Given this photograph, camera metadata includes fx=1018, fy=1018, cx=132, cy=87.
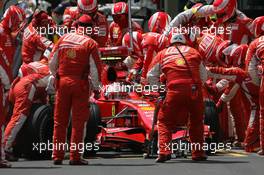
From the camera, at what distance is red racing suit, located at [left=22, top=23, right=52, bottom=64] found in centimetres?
1842

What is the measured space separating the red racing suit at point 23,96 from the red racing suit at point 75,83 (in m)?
1.21

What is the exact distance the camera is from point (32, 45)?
18.6 metres

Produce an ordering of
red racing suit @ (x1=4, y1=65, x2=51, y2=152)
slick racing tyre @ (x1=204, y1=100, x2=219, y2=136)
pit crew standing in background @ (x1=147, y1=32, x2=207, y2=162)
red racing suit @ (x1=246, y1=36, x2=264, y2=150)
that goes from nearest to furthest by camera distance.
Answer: pit crew standing in background @ (x1=147, y1=32, x2=207, y2=162) → red racing suit @ (x1=4, y1=65, x2=51, y2=152) → red racing suit @ (x1=246, y1=36, x2=264, y2=150) → slick racing tyre @ (x1=204, y1=100, x2=219, y2=136)

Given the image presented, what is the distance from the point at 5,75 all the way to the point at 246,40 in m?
6.28

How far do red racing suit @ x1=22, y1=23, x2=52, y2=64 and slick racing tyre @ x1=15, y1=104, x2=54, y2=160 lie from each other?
1.87m

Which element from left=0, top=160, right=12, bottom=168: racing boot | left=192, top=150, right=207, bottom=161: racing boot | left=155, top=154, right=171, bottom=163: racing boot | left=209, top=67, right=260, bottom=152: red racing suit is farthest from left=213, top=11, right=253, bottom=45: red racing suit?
left=0, top=160, right=12, bottom=168: racing boot

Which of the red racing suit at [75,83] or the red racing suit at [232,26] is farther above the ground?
the red racing suit at [232,26]

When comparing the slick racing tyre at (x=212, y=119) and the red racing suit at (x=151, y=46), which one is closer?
the slick racing tyre at (x=212, y=119)

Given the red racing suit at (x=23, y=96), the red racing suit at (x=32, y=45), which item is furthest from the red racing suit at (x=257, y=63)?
the red racing suit at (x=32, y=45)

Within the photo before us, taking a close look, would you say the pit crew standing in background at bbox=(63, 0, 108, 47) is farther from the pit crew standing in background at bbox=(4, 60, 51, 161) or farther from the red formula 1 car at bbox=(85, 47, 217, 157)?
the pit crew standing in background at bbox=(4, 60, 51, 161)

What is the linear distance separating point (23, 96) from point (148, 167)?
9.95 feet

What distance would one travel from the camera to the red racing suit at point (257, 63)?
17.0 meters

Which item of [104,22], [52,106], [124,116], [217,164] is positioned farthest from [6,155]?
[104,22]

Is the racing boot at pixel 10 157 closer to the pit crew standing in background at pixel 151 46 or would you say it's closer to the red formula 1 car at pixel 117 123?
the red formula 1 car at pixel 117 123
